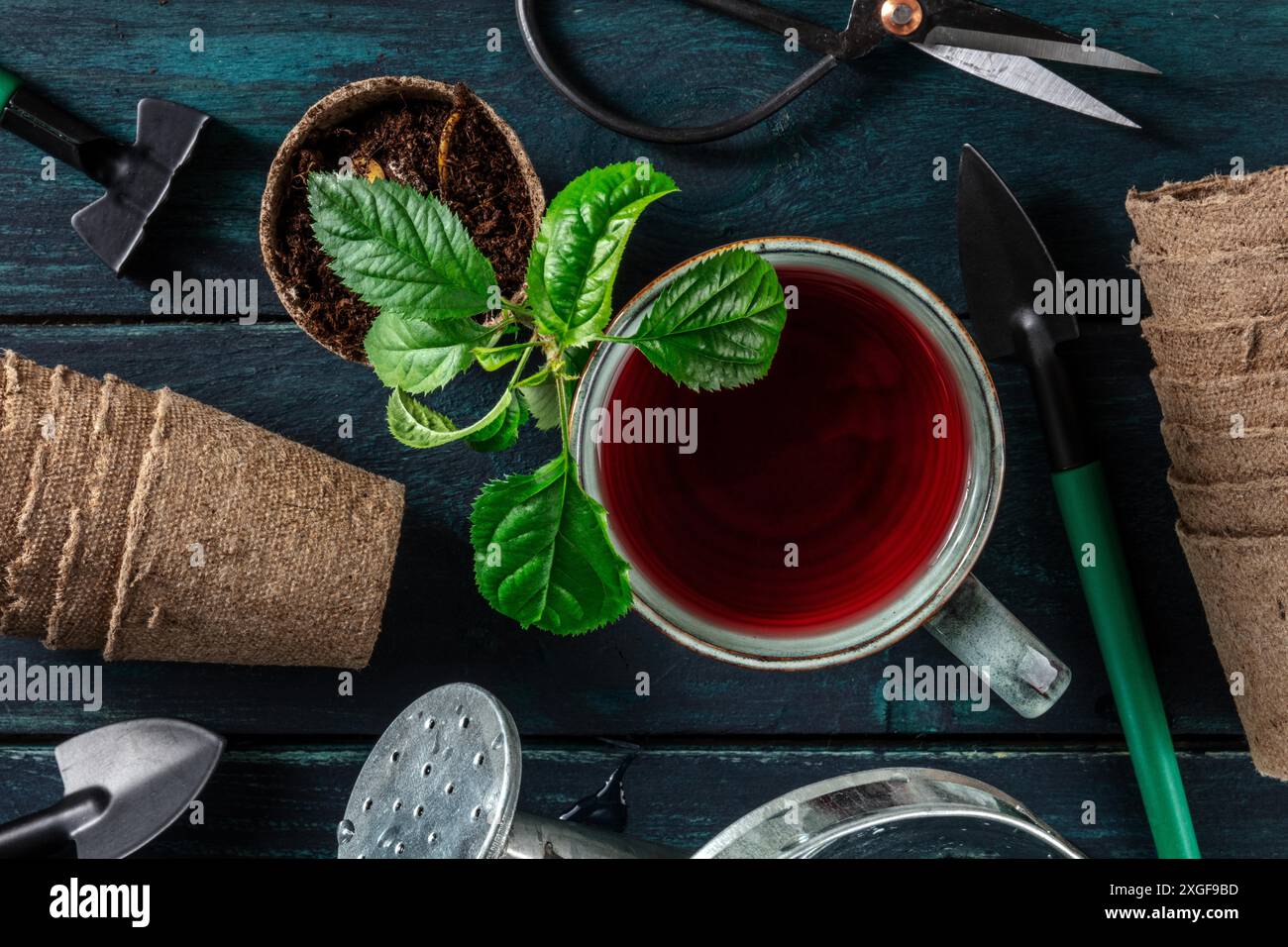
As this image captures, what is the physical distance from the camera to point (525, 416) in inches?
30.2

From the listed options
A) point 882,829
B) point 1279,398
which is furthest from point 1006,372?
point 882,829

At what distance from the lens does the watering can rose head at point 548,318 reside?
1.95ft

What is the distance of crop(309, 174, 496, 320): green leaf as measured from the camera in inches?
23.9

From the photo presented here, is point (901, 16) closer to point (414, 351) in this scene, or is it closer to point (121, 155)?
point (414, 351)

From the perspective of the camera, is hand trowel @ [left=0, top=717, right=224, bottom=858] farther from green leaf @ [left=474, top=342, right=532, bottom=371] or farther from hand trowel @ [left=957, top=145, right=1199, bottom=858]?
hand trowel @ [left=957, top=145, right=1199, bottom=858]

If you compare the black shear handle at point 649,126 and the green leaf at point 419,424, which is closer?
the green leaf at point 419,424

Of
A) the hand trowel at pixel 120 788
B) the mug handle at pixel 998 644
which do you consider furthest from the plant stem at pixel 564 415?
the hand trowel at pixel 120 788

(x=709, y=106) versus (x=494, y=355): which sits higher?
(x=709, y=106)

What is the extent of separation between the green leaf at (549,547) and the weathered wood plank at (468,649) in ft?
0.79

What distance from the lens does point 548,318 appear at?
62 centimetres

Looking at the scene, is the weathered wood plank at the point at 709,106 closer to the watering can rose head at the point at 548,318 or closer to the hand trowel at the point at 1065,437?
the hand trowel at the point at 1065,437

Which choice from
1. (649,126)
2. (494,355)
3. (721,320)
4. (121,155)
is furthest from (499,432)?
(121,155)

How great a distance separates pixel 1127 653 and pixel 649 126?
0.51 metres
